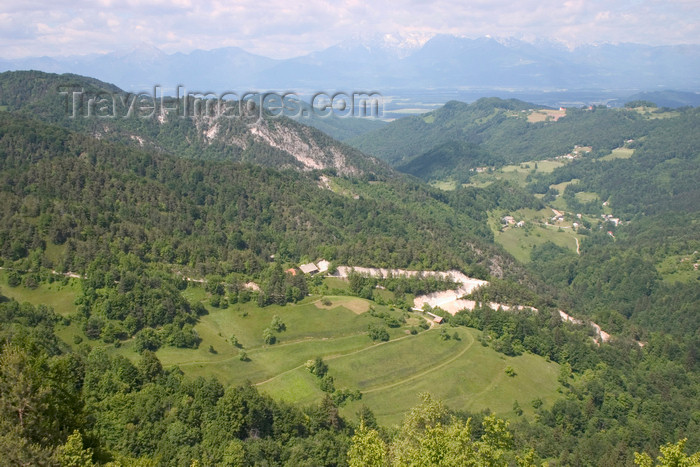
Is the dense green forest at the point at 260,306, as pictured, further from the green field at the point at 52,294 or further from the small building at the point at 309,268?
the small building at the point at 309,268

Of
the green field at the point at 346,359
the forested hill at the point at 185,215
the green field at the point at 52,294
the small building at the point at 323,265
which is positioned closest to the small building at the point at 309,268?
the small building at the point at 323,265

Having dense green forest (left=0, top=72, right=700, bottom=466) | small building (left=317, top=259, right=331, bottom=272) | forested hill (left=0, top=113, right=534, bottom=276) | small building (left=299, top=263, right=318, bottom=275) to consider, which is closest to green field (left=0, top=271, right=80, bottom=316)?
dense green forest (left=0, top=72, right=700, bottom=466)

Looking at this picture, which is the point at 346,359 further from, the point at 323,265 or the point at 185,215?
the point at 185,215

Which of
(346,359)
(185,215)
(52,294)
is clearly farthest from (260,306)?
(185,215)

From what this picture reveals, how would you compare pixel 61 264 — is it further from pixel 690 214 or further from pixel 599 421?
pixel 690 214

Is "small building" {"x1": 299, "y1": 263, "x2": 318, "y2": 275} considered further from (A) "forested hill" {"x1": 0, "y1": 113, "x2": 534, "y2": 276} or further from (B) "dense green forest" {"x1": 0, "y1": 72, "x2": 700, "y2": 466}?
(A) "forested hill" {"x1": 0, "y1": 113, "x2": 534, "y2": 276}

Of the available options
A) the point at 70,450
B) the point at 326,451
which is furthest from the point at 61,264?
the point at 70,450
